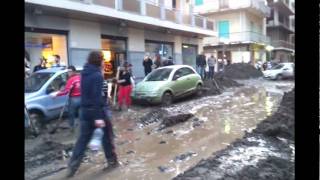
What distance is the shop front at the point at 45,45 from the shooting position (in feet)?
49.1

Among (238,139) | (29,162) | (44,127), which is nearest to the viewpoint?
→ (29,162)

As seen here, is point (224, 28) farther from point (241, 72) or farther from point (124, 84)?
point (124, 84)

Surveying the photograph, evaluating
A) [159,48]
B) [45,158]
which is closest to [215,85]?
[159,48]

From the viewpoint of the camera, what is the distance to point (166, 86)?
1382 cm

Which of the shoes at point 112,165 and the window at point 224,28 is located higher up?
the window at point 224,28

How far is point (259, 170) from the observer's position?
5715 mm

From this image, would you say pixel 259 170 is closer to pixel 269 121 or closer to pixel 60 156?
pixel 60 156

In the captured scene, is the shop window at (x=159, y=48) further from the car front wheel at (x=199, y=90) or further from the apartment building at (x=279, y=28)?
the apartment building at (x=279, y=28)

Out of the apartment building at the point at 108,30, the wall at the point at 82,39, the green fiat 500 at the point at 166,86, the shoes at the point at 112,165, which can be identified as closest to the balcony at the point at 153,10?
the apartment building at the point at 108,30

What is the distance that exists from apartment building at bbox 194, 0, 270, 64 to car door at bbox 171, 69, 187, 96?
27.9m

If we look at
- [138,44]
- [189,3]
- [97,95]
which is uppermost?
[189,3]

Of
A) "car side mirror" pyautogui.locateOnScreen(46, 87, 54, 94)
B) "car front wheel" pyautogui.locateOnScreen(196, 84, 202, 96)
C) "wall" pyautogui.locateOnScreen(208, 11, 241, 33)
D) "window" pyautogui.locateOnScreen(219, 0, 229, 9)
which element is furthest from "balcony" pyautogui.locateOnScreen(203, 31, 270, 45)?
"car side mirror" pyautogui.locateOnScreen(46, 87, 54, 94)

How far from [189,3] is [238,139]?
2347cm
